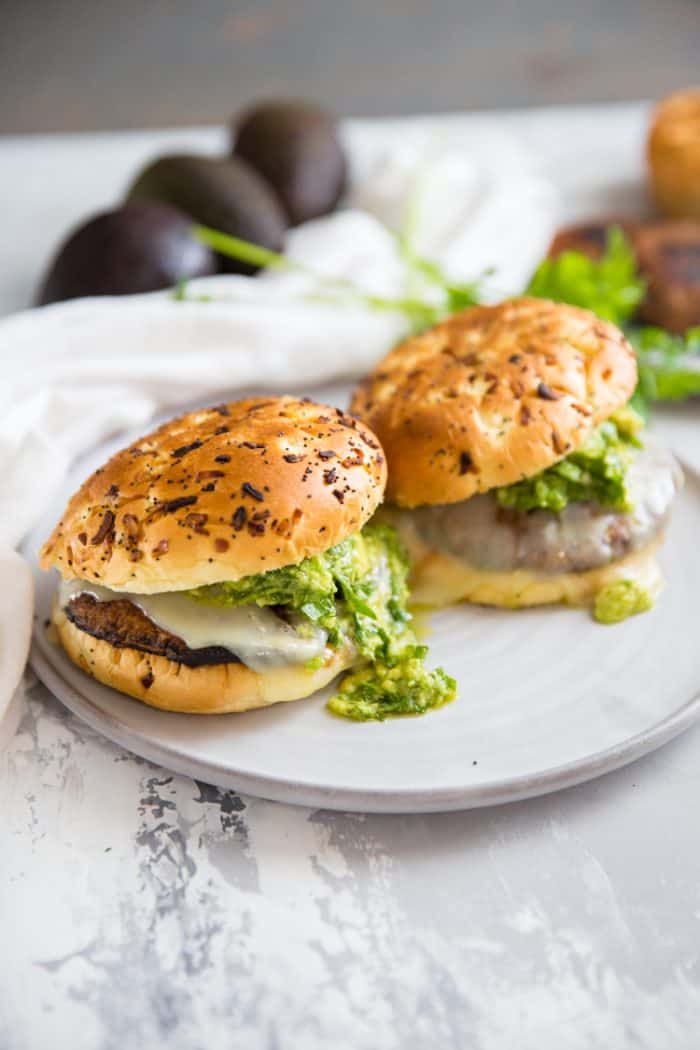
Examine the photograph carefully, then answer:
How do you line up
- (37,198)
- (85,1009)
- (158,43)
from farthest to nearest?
(158,43) < (37,198) < (85,1009)

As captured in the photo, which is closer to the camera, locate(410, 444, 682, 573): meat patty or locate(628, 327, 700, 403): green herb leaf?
locate(410, 444, 682, 573): meat patty

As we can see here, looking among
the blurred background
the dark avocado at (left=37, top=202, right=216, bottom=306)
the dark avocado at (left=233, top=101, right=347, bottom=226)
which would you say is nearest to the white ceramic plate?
the dark avocado at (left=37, top=202, right=216, bottom=306)

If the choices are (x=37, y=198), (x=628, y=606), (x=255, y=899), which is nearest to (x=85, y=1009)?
(x=255, y=899)

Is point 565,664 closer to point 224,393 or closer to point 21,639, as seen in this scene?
point 21,639

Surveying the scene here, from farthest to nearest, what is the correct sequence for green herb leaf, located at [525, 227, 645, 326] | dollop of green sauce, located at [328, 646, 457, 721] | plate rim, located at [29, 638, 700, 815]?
1. green herb leaf, located at [525, 227, 645, 326]
2. dollop of green sauce, located at [328, 646, 457, 721]
3. plate rim, located at [29, 638, 700, 815]

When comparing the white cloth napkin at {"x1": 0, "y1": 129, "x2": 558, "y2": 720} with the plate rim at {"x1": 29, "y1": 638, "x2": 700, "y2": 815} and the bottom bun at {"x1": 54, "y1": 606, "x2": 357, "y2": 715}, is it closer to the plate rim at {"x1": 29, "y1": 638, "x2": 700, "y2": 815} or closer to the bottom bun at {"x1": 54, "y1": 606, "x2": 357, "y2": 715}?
the bottom bun at {"x1": 54, "y1": 606, "x2": 357, "y2": 715}

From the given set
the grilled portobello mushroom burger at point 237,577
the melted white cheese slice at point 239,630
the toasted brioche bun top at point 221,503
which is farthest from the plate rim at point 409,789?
the toasted brioche bun top at point 221,503
